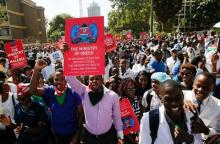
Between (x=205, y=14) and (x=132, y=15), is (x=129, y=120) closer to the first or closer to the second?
(x=205, y=14)

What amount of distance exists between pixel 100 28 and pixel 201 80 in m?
1.44

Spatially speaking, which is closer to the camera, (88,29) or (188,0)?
(88,29)

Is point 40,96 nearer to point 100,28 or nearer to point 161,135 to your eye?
point 100,28

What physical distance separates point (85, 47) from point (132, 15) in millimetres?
59911

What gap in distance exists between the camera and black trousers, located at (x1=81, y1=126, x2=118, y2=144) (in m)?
4.03

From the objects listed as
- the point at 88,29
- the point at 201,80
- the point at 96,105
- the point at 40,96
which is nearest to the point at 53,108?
the point at 40,96

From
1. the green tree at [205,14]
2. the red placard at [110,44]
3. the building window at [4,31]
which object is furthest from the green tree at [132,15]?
the red placard at [110,44]

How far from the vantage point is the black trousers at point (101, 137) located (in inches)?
159

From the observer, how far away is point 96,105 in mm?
3996

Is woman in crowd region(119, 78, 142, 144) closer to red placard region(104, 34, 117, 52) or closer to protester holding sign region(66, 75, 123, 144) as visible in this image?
protester holding sign region(66, 75, 123, 144)

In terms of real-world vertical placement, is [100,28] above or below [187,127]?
above

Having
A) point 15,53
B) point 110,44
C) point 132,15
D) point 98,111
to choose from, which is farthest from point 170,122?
point 132,15

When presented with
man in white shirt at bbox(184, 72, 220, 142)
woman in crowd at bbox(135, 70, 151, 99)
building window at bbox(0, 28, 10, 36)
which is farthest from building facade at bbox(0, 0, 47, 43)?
man in white shirt at bbox(184, 72, 220, 142)

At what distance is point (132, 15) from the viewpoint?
62.9m
